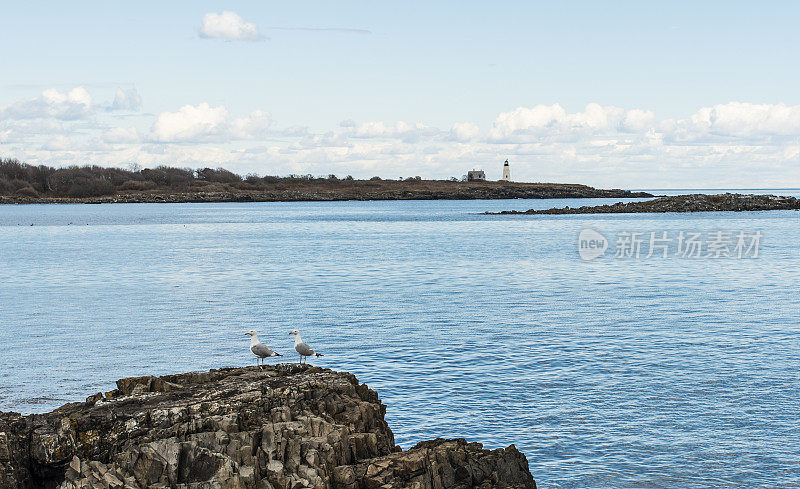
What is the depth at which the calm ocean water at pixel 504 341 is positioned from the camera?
19.9 metres

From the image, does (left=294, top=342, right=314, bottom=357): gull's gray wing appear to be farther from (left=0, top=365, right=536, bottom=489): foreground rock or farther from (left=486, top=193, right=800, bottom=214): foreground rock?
(left=486, top=193, right=800, bottom=214): foreground rock

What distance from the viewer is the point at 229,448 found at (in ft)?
41.7

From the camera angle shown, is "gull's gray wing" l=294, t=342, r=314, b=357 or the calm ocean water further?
"gull's gray wing" l=294, t=342, r=314, b=357

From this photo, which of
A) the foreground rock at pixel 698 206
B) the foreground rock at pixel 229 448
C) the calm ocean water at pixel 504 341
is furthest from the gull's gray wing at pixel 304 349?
the foreground rock at pixel 698 206

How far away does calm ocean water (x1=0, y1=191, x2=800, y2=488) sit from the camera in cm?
1989

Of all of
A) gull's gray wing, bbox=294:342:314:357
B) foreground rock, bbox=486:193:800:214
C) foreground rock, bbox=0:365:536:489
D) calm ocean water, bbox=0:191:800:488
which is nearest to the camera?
foreground rock, bbox=0:365:536:489

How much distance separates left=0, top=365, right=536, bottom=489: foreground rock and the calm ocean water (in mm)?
4690

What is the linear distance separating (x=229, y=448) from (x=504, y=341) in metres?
21.1

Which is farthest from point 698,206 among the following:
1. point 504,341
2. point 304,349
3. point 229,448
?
point 229,448

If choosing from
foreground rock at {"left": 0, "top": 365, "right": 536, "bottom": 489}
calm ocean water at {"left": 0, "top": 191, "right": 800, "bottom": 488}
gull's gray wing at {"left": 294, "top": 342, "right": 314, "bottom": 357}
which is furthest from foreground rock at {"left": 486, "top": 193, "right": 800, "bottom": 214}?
foreground rock at {"left": 0, "top": 365, "right": 536, "bottom": 489}

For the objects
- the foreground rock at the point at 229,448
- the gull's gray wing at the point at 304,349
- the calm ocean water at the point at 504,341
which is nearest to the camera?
the foreground rock at the point at 229,448

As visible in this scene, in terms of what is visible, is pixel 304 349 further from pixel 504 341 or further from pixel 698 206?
pixel 698 206

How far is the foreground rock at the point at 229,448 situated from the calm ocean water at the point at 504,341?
4.69 m

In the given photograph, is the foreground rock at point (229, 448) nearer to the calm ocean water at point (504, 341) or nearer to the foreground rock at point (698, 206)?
the calm ocean water at point (504, 341)
